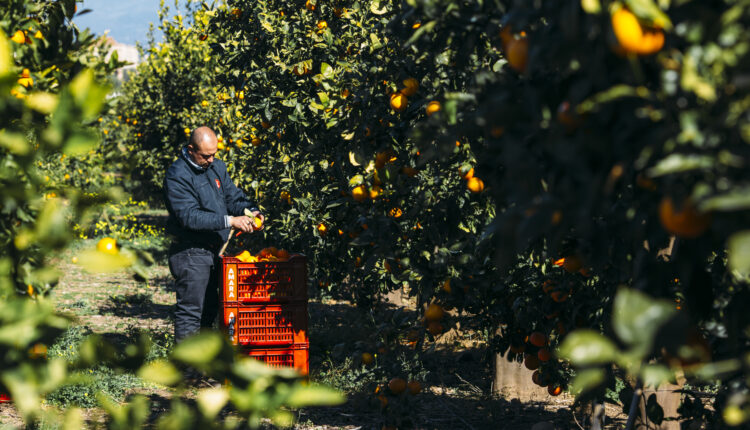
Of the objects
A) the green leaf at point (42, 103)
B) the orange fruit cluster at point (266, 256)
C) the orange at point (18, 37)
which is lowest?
the green leaf at point (42, 103)

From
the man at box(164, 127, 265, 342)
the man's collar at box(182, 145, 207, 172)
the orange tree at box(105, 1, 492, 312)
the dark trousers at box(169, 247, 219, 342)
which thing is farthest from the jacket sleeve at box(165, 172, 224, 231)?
the orange tree at box(105, 1, 492, 312)

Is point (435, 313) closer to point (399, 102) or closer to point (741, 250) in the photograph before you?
point (399, 102)

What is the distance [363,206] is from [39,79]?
147cm

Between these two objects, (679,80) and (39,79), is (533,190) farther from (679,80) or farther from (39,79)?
(39,79)

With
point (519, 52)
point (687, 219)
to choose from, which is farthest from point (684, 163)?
point (519, 52)

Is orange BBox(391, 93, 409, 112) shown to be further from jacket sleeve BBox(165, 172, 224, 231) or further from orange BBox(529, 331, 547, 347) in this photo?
jacket sleeve BBox(165, 172, 224, 231)

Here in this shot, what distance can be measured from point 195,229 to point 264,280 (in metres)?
0.54

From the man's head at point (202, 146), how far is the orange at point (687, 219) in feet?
11.7

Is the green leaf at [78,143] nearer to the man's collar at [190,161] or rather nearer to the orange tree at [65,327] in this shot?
the orange tree at [65,327]

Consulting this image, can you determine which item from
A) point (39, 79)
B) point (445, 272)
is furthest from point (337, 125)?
point (39, 79)

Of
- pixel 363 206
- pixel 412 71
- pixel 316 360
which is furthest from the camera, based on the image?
pixel 316 360

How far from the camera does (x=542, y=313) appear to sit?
8.54 feet

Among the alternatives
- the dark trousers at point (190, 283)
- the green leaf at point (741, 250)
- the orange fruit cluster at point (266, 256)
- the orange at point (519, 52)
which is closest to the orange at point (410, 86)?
the orange at point (519, 52)

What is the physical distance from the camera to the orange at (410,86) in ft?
8.01
